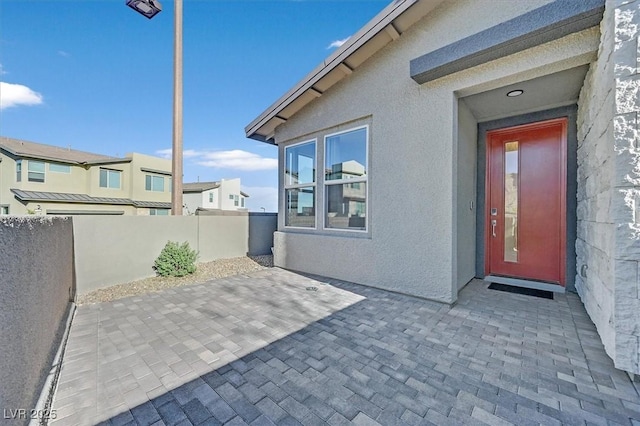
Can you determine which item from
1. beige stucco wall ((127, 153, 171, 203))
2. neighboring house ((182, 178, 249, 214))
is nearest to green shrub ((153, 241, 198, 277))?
beige stucco wall ((127, 153, 171, 203))

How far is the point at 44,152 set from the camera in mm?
16719

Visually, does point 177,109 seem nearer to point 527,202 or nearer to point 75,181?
point 527,202

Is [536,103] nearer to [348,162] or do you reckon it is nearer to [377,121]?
[377,121]

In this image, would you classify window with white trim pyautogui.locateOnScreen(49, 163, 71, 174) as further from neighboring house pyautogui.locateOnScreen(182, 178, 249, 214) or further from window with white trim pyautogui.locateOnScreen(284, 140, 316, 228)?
window with white trim pyautogui.locateOnScreen(284, 140, 316, 228)

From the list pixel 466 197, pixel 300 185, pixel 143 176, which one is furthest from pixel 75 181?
pixel 466 197

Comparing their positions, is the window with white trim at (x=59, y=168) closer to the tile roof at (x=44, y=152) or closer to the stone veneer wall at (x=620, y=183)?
the tile roof at (x=44, y=152)

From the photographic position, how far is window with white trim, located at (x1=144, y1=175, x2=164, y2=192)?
20.9m

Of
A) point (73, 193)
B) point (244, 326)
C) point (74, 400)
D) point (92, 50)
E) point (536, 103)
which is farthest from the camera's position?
point (73, 193)

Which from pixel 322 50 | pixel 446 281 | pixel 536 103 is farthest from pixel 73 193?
pixel 536 103

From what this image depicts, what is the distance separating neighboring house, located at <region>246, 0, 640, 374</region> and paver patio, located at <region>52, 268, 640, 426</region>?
1.62 ft

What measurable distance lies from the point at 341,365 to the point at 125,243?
16.6 feet

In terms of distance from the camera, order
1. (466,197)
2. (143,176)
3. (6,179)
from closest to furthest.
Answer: (466,197) → (6,179) → (143,176)

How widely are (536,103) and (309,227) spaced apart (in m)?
4.67

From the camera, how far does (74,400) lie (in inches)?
76.1
